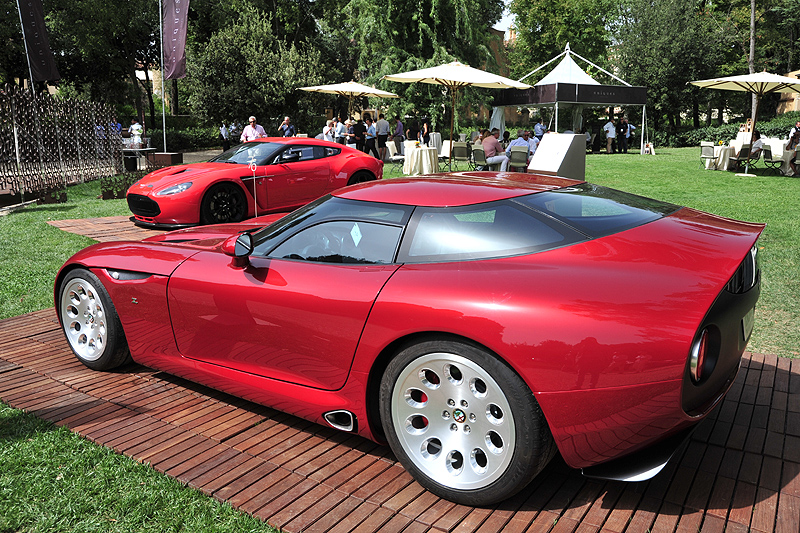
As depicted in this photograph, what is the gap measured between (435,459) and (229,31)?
31.9 meters

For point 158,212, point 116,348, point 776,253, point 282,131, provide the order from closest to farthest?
point 116,348, point 776,253, point 158,212, point 282,131

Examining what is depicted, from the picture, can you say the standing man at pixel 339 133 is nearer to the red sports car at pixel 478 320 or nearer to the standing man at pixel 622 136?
the standing man at pixel 622 136

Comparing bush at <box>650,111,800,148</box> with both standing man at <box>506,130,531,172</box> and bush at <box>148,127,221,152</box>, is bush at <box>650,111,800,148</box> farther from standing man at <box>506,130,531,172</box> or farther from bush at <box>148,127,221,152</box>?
bush at <box>148,127,221,152</box>

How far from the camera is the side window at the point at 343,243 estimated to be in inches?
115

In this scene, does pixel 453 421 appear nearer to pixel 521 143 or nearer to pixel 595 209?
pixel 595 209

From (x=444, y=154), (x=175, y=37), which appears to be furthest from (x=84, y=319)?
(x=175, y=37)

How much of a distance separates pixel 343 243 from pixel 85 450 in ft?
5.40

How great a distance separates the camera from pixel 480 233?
2756 mm

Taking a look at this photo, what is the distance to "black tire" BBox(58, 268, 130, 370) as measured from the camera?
3.90 m

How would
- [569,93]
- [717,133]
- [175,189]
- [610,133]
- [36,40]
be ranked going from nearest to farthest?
1. [175,189]
2. [36,40]
3. [569,93]
4. [610,133]
5. [717,133]

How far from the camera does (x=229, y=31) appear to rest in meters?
30.9

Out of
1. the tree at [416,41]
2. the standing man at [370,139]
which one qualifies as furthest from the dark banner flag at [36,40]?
the tree at [416,41]

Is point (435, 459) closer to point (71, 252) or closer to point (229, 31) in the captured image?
point (71, 252)

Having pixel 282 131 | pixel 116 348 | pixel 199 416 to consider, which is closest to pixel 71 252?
pixel 116 348
